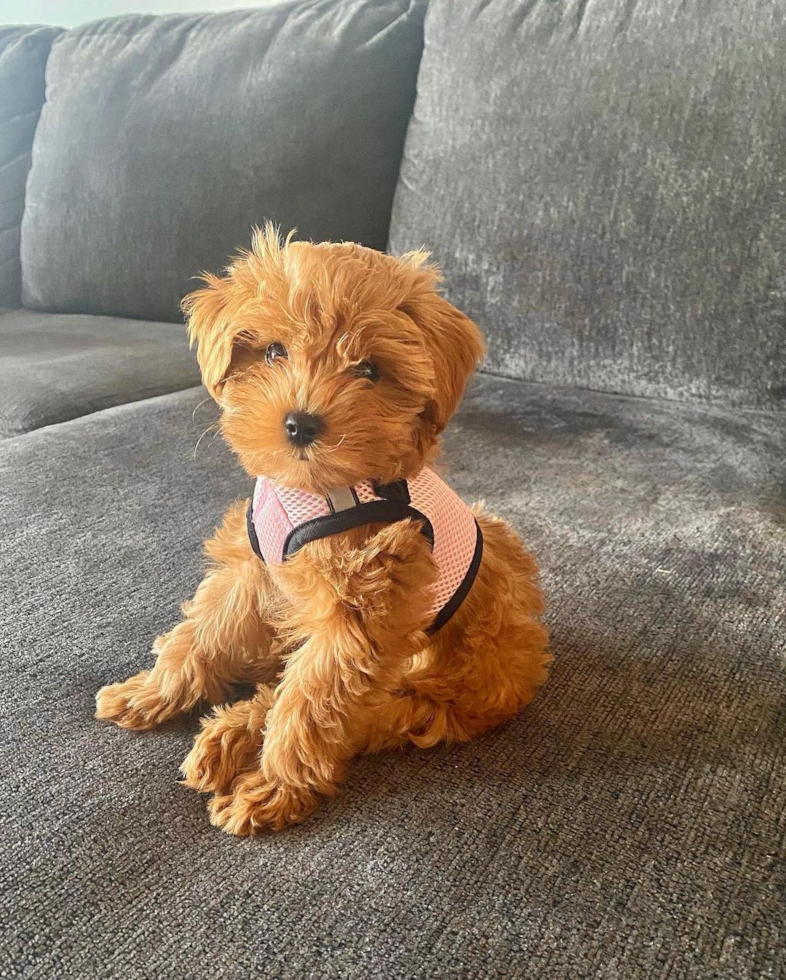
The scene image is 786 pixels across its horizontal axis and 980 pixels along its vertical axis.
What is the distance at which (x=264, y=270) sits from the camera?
1.02 m

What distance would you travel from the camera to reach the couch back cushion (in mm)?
2484

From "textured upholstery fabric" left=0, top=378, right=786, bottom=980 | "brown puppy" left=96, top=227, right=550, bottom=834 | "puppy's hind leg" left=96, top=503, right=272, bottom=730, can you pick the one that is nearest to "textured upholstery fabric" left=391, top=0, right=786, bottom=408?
"textured upholstery fabric" left=0, top=378, right=786, bottom=980

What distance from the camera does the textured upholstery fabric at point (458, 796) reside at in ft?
2.56

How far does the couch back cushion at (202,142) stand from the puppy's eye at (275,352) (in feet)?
5.29

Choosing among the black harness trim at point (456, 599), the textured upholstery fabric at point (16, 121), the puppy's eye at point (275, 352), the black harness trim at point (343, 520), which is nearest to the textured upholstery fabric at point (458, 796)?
the black harness trim at point (456, 599)

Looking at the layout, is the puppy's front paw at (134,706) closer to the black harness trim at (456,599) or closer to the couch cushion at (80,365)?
the black harness trim at (456,599)

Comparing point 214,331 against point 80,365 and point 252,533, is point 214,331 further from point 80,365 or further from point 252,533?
point 80,365

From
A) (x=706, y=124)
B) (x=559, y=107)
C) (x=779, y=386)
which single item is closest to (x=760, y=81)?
(x=706, y=124)

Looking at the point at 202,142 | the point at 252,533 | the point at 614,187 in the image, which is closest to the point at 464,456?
the point at 614,187

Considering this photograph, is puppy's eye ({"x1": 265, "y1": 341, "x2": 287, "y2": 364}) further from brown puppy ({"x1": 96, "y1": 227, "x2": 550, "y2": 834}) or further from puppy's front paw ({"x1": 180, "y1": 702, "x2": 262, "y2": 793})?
puppy's front paw ({"x1": 180, "y1": 702, "x2": 262, "y2": 793})

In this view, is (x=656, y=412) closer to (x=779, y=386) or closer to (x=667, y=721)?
(x=779, y=386)

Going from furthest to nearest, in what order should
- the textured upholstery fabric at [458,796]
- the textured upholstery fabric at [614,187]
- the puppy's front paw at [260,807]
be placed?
the textured upholstery fabric at [614,187] → the puppy's front paw at [260,807] → the textured upholstery fabric at [458,796]

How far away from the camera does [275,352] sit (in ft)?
3.34

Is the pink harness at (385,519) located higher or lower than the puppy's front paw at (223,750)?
higher
